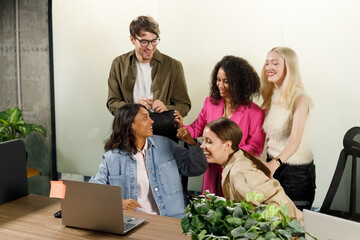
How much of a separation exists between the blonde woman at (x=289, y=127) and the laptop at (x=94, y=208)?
173 cm

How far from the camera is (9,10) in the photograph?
4.98 metres

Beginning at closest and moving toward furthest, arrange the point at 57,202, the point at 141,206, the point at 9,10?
1. the point at 57,202
2. the point at 141,206
3. the point at 9,10

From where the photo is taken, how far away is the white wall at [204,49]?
11.5ft

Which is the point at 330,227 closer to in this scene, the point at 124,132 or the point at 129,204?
the point at 129,204

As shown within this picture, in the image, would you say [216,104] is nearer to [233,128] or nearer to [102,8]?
[233,128]

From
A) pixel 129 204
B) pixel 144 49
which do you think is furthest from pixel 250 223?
pixel 144 49

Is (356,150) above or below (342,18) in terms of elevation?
below

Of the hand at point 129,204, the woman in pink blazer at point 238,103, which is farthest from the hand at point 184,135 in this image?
the hand at point 129,204

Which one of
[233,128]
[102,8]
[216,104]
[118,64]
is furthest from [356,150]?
[102,8]

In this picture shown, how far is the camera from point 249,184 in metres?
2.70

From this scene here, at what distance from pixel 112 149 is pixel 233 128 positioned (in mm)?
860

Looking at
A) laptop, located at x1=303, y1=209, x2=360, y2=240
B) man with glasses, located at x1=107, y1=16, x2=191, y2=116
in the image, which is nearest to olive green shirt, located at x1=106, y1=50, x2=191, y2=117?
man with glasses, located at x1=107, y1=16, x2=191, y2=116

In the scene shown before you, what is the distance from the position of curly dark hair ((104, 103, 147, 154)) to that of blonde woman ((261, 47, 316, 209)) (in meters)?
1.13

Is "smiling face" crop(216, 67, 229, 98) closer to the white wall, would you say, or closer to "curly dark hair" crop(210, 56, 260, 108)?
"curly dark hair" crop(210, 56, 260, 108)
